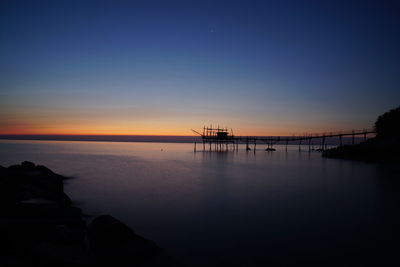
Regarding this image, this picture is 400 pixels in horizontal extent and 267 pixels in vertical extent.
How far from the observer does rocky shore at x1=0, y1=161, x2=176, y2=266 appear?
5.07m

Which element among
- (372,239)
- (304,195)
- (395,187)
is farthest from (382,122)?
(372,239)

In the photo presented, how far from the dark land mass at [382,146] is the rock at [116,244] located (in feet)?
133

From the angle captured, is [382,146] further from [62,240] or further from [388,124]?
[62,240]

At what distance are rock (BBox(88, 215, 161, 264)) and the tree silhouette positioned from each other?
51.0m

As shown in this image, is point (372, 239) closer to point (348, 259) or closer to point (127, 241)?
point (348, 259)

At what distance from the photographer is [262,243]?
779cm

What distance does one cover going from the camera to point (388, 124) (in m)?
46.3

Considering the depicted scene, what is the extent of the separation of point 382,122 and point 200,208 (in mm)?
51079

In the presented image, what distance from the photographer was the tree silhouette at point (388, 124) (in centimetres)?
4438

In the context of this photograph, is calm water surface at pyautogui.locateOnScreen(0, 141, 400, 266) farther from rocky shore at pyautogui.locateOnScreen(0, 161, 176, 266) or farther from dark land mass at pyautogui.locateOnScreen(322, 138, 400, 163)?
dark land mass at pyautogui.locateOnScreen(322, 138, 400, 163)

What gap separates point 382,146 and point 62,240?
45408 mm

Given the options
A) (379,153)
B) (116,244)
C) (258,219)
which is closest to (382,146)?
(379,153)

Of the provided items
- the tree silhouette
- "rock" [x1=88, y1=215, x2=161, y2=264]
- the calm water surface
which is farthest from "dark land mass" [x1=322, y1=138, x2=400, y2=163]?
"rock" [x1=88, y1=215, x2=161, y2=264]

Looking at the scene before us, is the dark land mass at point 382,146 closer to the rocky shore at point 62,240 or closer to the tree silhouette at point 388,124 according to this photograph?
the tree silhouette at point 388,124
